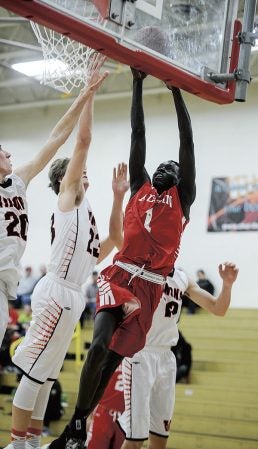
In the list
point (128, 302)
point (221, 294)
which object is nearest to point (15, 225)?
point (128, 302)

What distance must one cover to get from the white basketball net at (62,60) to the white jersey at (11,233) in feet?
3.24

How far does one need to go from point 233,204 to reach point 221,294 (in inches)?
453

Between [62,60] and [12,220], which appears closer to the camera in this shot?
[12,220]

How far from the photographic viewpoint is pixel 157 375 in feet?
20.7

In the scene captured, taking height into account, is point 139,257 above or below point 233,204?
below

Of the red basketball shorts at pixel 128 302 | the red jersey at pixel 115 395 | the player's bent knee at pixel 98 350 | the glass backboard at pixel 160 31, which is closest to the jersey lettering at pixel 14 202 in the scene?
the red basketball shorts at pixel 128 302

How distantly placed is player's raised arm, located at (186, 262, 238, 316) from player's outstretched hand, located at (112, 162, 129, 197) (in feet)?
3.52

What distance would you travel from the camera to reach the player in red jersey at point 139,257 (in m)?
4.98

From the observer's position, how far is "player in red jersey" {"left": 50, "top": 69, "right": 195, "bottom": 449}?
498 cm

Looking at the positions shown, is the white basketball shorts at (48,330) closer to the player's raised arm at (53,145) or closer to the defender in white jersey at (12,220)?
the defender in white jersey at (12,220)

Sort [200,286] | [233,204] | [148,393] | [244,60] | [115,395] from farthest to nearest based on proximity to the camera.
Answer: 1. [233,204]
2. [200,286]
3. [115,395]
4. [148,393]
5. [244,60]

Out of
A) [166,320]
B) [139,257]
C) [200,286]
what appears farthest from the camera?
[200,286]

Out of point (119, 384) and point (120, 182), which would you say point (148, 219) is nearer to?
point (120, 182)

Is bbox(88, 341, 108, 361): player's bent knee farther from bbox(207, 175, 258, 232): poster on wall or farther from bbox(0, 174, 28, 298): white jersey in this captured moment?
bbox(207, 175, 258, 232): poster on wall
